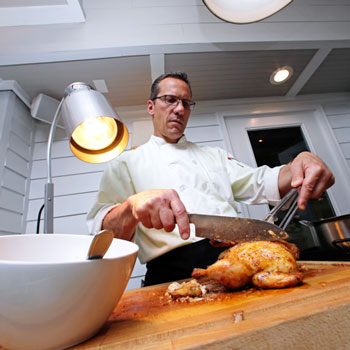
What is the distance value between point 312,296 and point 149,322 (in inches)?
14.3

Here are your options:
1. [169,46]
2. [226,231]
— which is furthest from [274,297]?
[169,46]

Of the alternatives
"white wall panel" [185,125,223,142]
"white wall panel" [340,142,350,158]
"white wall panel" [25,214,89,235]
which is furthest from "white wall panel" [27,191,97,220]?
"white wall panel" [340,142,350,158]

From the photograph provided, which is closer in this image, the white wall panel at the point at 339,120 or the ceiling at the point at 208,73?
the ceiling at the point at 208,73

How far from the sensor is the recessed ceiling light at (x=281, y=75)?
2314 mm

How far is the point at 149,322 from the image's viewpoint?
0.49 meters

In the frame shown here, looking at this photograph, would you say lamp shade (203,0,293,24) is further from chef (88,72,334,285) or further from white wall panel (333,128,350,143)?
white wall panel (333,128,350,143)

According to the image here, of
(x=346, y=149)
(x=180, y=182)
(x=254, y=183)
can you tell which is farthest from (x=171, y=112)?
(x=346, y=149)

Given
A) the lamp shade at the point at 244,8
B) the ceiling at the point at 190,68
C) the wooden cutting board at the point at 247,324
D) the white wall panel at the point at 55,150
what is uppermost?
the ceiling at the point at 190,68

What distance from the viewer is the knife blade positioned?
2.61ft

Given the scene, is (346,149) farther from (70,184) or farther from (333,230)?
(70,184)

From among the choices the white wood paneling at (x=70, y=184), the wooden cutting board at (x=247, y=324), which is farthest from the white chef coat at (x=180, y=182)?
the white wood paneling at (x=70, y=184)

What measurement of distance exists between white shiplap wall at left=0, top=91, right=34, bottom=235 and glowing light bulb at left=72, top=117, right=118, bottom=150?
53.1 inches

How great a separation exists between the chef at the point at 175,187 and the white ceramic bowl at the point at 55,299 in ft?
1.14

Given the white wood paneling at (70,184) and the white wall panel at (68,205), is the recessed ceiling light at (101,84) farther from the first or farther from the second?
the white wall panel at (68,205)
